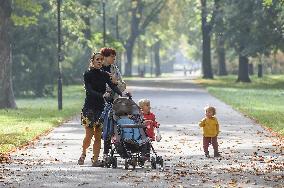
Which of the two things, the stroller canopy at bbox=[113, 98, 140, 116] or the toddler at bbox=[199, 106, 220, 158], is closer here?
the stroller canopy at bbox=[113, 98, 140, 116]

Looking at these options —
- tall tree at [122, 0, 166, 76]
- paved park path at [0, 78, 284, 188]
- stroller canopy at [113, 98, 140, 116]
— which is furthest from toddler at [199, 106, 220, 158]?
tall tree at [122, 0, 166, 76]

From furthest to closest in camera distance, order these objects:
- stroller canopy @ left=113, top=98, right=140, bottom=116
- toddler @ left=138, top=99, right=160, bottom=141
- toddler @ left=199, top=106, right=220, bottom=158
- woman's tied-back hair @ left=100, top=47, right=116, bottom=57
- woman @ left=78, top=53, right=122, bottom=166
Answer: toddler @ left=199, top=106, right=220, bottom=158, toddler @ left=138, top=99, right=160, bottom=141, woman's tied-back hair @ left=100, top=47, right=116, bottom=57, woman @ left=78, top=53, right=122, bottom=166, stroller canopy @ left=113, top=98, right=140, bottom=116

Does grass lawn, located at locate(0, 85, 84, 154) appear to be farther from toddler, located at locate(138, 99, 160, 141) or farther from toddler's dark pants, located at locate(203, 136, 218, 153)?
toddler's dark pants, located at locate(203, 136, 218, 153)

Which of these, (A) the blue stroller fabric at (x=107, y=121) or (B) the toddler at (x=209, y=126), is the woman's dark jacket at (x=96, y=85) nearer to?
(A) the blue stroller fabric at (x=107, y=121)

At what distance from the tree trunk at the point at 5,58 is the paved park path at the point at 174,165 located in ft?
41.4

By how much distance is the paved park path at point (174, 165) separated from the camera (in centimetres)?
1166

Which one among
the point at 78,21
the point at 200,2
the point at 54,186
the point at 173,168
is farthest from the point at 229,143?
the point at 200,2

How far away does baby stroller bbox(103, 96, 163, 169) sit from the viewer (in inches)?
521

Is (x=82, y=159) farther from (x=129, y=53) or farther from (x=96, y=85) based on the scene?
(x=129, y=53)

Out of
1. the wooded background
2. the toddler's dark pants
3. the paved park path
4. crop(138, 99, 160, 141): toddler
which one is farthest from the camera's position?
the wooded background

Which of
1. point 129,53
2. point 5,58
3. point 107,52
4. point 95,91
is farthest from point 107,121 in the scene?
point 129,53

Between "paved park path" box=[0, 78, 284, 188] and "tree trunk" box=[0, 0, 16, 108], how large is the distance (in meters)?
12.6

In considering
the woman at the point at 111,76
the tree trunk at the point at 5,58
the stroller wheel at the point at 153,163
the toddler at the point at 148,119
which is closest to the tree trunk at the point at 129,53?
the tree trunk at the point at 5,58

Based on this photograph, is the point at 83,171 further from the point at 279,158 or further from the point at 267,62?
the point at 267,62
